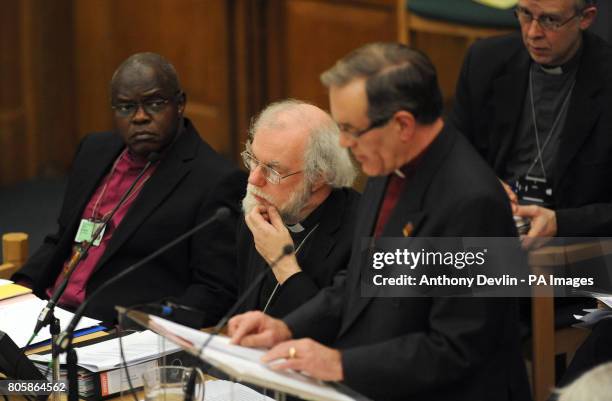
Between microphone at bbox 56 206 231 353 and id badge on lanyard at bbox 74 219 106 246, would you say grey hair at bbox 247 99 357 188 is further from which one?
id badge on lanyard at bbox 74 219 106 246

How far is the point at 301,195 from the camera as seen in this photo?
290cm

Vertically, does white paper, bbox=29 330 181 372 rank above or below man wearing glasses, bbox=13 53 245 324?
below

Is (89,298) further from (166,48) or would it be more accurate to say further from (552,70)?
(166,48)

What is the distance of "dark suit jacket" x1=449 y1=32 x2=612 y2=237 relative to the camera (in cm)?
346

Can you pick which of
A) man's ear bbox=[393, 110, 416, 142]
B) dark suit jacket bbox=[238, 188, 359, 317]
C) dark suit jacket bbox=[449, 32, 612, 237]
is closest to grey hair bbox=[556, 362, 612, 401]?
man's ear bbox=[393, 110, 416, 142]

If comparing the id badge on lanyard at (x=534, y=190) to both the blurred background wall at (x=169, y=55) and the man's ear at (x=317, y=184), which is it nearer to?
the man's ear at (x=317, y=184)

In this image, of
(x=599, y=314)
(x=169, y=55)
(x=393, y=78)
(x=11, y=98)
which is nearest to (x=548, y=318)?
(x=599, y=314)

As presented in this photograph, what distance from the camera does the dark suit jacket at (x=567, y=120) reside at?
3.46 meters

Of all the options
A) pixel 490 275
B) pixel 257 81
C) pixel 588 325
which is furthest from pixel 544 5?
pixel 257 81

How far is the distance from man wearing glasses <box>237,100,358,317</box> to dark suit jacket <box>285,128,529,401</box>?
1.89ft

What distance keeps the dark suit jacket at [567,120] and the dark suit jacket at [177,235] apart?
96 centimetres

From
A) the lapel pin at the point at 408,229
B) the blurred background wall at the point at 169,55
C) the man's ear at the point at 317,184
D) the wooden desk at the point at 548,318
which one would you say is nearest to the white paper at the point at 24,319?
the man's ear at the point at 317,184

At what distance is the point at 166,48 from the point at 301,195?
4067mm

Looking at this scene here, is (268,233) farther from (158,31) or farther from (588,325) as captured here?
(158,31)
